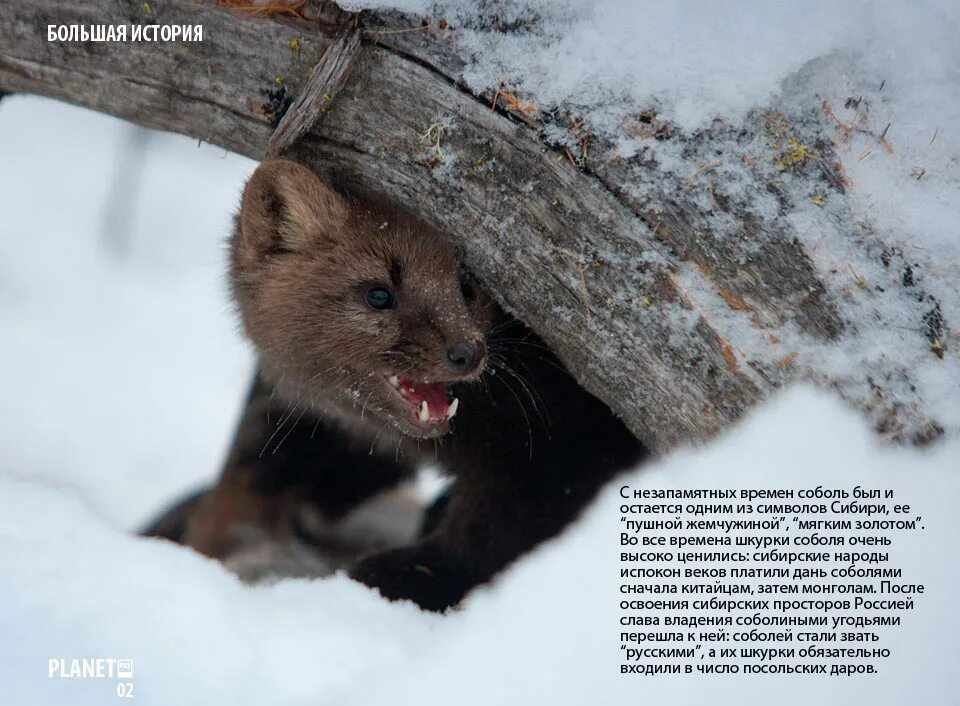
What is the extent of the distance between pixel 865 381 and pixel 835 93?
0.78 meters

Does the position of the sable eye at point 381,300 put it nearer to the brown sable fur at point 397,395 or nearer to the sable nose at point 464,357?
the brown sable fur at point 397,395

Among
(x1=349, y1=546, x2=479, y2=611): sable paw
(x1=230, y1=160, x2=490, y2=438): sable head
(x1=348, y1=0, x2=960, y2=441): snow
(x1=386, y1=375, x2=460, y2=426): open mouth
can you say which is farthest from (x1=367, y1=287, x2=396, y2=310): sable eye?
(x1=349, y1=546, x2=479, y2=611): sable paw

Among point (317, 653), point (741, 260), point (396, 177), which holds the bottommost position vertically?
point (317, 653)

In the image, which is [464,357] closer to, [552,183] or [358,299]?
[358,299]

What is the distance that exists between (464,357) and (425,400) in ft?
1.22

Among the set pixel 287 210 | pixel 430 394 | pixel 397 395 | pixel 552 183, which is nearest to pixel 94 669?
pixel 397 395

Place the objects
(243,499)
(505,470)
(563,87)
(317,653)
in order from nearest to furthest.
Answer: (563,87), (317,653), (505,470), (243,499)

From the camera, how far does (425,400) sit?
323 centimetres

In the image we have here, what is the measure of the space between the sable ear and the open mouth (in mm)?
573

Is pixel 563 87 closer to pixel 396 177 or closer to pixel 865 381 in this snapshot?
pixel 396 177

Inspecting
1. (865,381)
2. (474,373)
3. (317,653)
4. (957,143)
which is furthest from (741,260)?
(317,653)

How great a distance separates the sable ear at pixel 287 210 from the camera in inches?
115

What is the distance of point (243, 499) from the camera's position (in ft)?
14.3

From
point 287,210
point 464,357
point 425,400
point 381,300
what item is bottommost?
point 425,400
